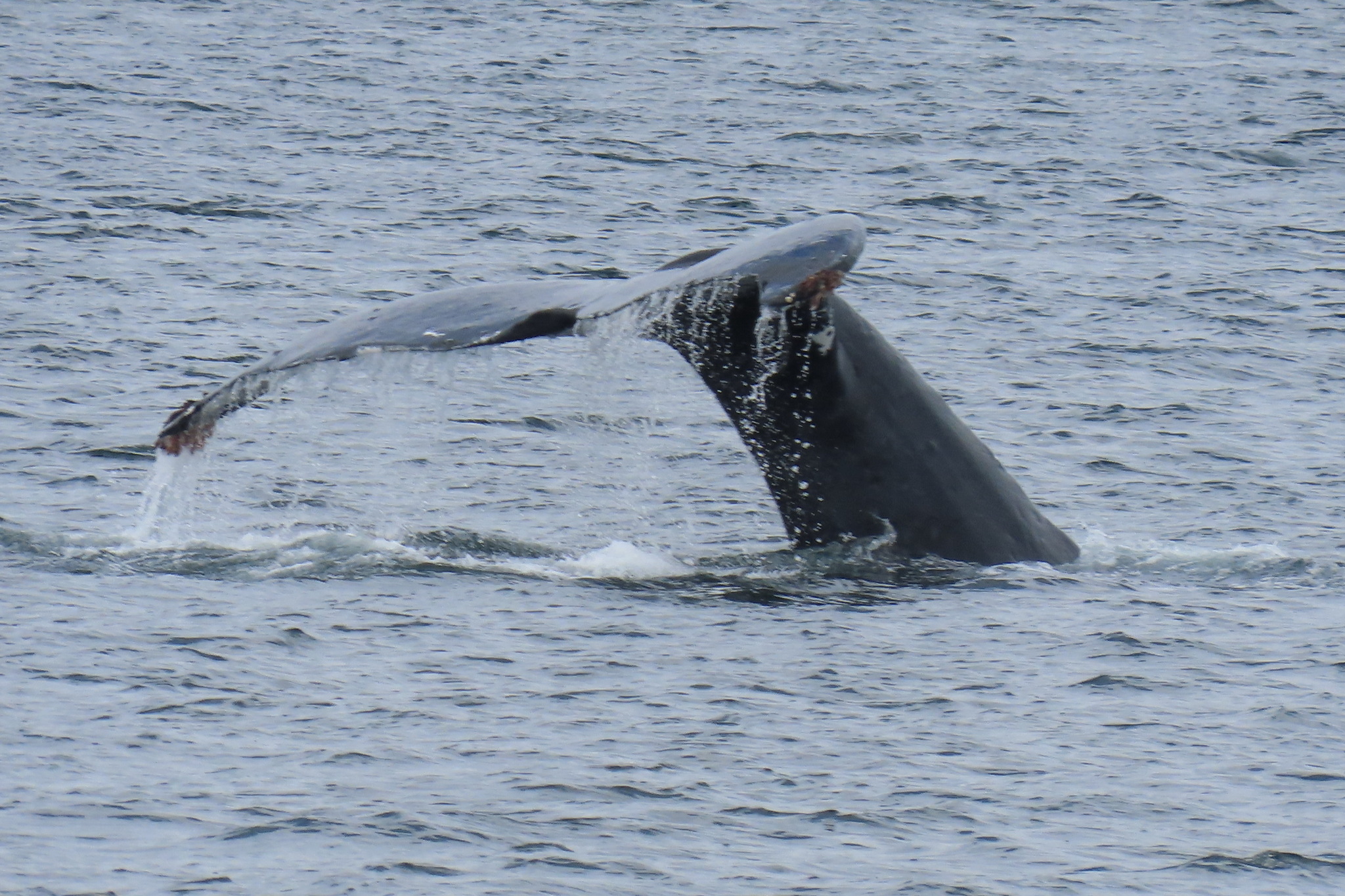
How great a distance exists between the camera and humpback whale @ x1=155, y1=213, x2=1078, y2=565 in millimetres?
7414

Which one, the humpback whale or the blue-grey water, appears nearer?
the blue-grey water

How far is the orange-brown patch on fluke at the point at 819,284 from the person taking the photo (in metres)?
7.17

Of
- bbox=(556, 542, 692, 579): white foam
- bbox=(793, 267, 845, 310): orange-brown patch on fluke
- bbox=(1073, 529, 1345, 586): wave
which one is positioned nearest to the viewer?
bbox=(793, 267, 845, 310): orange-brown patch on fluke

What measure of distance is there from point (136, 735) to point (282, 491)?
4268 mm

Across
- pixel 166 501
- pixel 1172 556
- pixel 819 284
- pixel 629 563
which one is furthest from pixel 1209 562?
pixel 166 501

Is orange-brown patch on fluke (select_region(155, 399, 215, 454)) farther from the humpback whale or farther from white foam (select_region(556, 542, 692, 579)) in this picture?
white foam (select_region(556, 542, 692, 579))

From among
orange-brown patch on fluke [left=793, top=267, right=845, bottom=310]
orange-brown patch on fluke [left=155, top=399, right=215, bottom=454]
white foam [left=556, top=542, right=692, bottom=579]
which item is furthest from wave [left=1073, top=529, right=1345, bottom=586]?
orange-brown patch on fluke [left=155, top=399, right=215, bottom=454]

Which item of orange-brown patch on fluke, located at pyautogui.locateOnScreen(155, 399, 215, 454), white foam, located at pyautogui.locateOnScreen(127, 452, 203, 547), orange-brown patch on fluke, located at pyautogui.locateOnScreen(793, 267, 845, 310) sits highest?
orange-brown patch on fluke, located at pyautogui.locateOnScreen(793, 267, 845, 310)

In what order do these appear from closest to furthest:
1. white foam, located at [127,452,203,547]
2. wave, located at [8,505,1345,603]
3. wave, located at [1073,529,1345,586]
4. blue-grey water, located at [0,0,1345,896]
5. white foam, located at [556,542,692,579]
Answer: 1. blue-grey water, located at [0,0,1345,896]
2. wave, located at [8,505,1345,603]
3. white foam, located at [556,542,692,579]
4. white foam, located at [127,452,203,547]
5. wave, located at [1073,529,1345,586]

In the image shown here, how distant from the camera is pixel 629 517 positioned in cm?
1162

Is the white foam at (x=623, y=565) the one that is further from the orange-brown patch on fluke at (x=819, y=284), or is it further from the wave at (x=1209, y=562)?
the orange-brown patch on fluke at (x=819, y=284)

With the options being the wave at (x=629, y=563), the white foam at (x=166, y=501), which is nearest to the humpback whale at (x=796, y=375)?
the wave at (x=629, y=563)

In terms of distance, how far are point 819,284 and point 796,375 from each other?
1288 mm

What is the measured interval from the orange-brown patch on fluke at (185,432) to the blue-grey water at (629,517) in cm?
52
